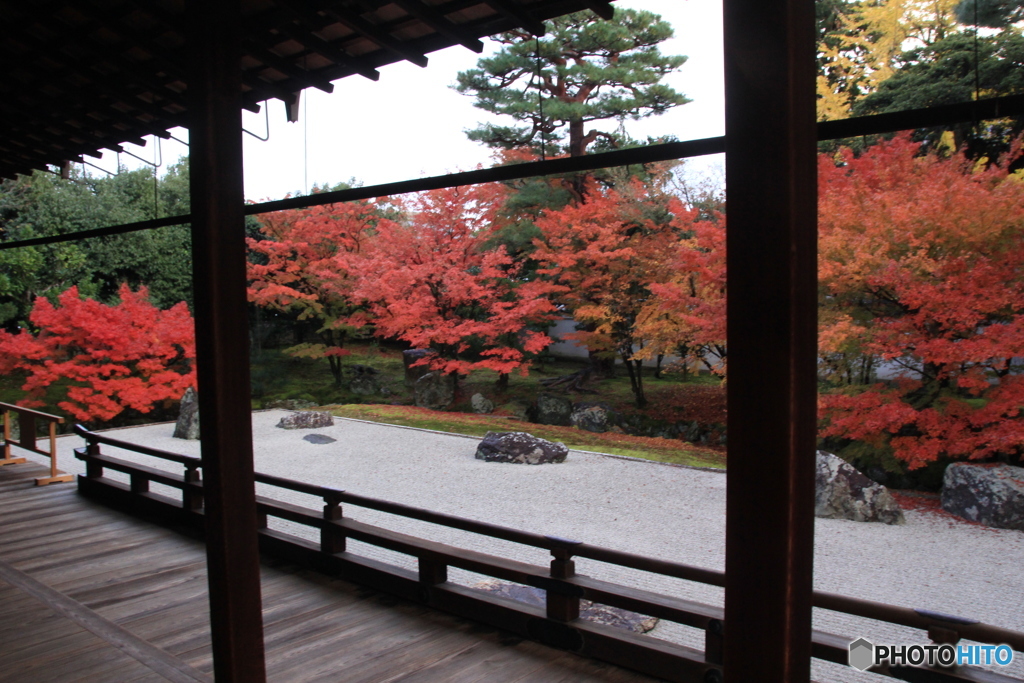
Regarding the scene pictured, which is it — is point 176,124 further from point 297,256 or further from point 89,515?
point 297,256

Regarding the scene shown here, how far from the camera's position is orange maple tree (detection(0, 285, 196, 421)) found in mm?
9711

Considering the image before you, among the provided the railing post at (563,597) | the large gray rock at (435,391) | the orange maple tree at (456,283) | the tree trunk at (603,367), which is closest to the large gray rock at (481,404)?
the large gray rock at (435,391)

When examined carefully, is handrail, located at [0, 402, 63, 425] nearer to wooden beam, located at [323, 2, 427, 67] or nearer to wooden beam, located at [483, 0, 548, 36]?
wooden beam, located at [323, 2, 427, 67]

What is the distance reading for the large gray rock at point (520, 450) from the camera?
8320 millimetres

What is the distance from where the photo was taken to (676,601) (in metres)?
2.33

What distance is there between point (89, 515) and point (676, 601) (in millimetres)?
3975

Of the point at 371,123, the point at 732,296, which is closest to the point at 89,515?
the point at 732,296

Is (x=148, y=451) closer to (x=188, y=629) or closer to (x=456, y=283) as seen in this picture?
(x=188, y=629)

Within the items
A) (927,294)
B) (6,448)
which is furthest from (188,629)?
(927,294)

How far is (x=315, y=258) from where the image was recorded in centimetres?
1238

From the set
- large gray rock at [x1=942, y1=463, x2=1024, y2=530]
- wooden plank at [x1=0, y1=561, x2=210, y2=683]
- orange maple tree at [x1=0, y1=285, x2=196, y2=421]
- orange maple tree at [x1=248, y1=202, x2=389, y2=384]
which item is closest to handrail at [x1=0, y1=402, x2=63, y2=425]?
wooden plank at [x1=0, y1=561, x2=210, y2=683]

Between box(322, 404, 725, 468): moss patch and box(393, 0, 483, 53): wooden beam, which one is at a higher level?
box(393, 0, 483, 53): wooden beam

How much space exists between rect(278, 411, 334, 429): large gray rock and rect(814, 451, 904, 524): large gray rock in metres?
7.46

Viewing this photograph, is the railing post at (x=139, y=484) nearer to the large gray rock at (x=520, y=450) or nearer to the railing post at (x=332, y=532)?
the railing post at (x=332, y=532)
